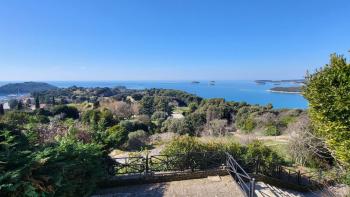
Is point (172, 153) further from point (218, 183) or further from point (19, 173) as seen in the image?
point (19, 173)

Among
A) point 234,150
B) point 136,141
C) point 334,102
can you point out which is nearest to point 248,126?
point 136,141

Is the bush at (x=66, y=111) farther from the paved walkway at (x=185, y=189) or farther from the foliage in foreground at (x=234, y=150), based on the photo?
the paved walkway at (x=185, y=189)

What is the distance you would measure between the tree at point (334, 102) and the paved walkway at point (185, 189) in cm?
286

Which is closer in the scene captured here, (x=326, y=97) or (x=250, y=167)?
(x=326, y=97)

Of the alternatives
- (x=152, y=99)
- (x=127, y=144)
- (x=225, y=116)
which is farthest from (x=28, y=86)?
(x=127, y=144)

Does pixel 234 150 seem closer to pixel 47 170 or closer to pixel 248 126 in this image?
pixel 47 170

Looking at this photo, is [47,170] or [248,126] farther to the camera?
[248,126]

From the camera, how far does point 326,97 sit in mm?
6289

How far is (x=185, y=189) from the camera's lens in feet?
24.0

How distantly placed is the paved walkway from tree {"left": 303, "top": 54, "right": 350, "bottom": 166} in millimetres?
2856

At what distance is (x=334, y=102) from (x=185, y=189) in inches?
180

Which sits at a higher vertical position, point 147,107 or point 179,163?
point 179,163

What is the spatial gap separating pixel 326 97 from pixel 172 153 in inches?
202

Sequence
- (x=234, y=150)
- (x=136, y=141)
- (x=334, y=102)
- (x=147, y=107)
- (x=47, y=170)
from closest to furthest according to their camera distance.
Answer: (x=47, y=170)
(x=334, y=102)
(x=234, y=150)
(x=136, y=141)
(x=147, y=107)
